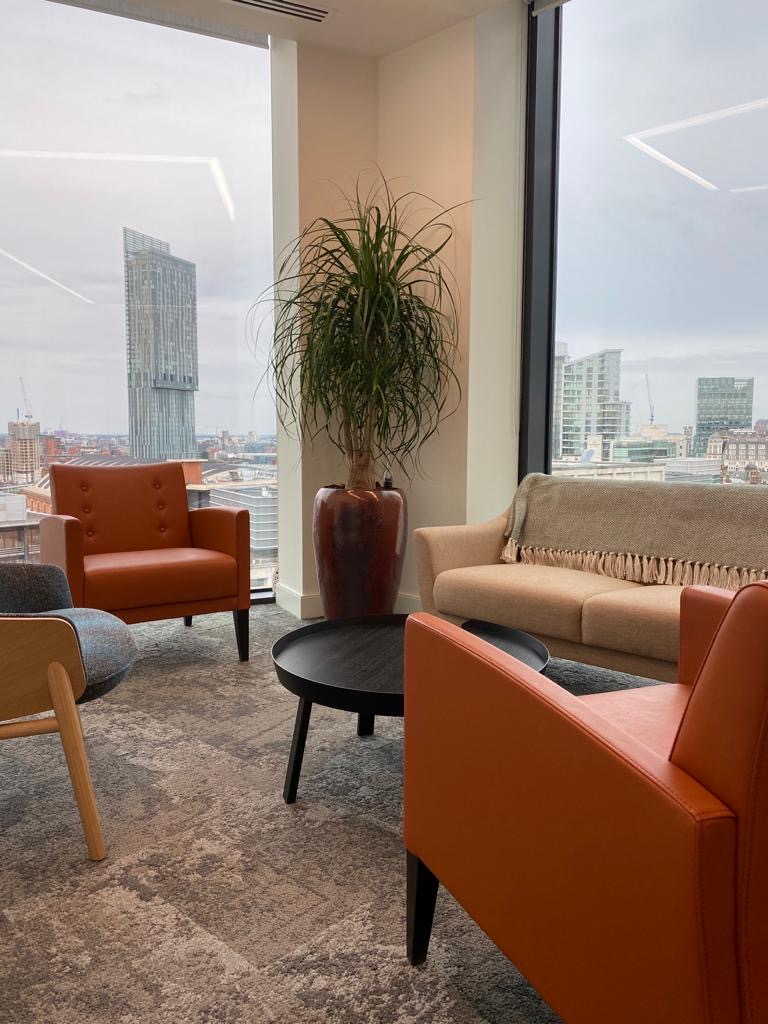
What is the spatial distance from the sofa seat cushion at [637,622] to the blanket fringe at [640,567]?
0.15 meters

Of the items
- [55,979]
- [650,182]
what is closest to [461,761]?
[55,979]

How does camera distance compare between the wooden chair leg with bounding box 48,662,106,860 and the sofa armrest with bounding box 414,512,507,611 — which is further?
the sofa armrest with bounding box 414,512,507,611

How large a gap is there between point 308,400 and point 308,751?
5.99ft

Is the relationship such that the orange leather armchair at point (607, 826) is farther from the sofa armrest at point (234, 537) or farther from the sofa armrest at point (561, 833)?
the sofa armrest at point (234, 537)

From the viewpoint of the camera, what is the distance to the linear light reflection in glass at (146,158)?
3938 mm

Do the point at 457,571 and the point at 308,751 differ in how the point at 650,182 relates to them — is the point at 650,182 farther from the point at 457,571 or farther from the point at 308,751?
the point at 308,751

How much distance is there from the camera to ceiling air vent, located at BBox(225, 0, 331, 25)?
3633 millimetres

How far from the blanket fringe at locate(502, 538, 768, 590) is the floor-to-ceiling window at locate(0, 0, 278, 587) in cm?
172

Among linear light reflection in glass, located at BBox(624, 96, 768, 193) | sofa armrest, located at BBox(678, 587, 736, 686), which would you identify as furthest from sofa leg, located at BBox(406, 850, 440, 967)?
linear light reflection in glass, located at BBox(624, 96, 768, 193)

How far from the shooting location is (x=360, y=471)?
3.84m

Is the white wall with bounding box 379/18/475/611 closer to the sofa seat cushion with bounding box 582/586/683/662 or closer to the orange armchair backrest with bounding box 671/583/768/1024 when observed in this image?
the sofa seat cushion with bounding box 582/586/683/662

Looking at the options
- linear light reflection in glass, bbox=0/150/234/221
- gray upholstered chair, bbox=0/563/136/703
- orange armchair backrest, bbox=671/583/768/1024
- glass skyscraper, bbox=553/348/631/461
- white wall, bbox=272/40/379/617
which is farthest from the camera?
white wall, bbox=272/40/379/617

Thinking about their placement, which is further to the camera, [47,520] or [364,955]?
[47,520]

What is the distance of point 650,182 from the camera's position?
362 cm
